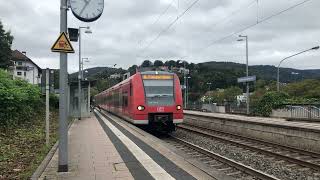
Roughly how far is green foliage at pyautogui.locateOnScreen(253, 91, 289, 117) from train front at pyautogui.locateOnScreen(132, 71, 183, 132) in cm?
1568

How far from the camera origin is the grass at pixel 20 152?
988cm

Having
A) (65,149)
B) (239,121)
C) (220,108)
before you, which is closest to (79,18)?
(65,149)

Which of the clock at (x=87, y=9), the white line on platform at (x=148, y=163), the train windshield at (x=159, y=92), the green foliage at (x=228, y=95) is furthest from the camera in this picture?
the green foliage at (x=228, y=95)

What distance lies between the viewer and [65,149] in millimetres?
9586

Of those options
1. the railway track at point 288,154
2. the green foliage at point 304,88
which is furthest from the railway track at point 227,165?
the green foliage at point 304,88

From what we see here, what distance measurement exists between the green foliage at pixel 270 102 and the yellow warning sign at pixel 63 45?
28.4 metres

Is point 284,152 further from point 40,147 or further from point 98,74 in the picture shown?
point 98,74

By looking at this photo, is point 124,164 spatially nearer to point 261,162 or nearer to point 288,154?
point 261,162

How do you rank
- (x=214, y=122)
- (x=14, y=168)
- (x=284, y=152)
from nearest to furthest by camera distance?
1. (x=14, y=168)
2. (x=284, y=152)
3. (x=214, y=122)

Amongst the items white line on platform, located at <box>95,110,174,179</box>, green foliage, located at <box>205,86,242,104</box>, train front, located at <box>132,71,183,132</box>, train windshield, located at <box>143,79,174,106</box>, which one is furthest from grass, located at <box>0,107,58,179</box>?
green foliage, located at <box>205,86,242,104</box>

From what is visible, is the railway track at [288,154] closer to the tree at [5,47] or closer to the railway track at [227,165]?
the railway track at [227,165]

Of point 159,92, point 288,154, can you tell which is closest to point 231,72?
point 159,92

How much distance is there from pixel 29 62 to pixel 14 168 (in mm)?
109209

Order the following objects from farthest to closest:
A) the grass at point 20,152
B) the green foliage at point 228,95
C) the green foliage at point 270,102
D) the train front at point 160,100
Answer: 1. the green foliage at point 228,95
2. the green foliage at point 270,102
3. the train front at point 160,100
4. the grass at point 20,152
